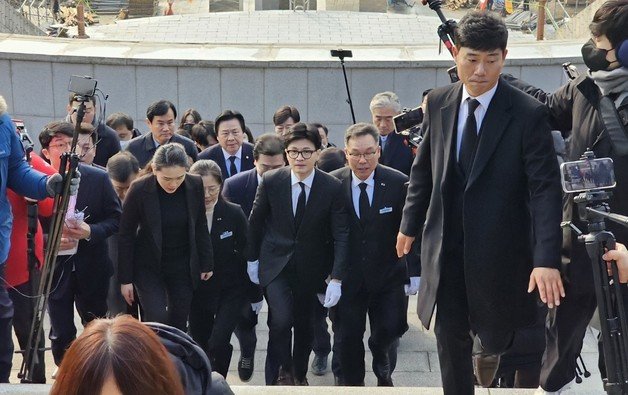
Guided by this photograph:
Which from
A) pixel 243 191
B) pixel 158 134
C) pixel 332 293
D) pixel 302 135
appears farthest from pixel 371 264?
pixel 158 134

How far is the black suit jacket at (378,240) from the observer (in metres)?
7.38

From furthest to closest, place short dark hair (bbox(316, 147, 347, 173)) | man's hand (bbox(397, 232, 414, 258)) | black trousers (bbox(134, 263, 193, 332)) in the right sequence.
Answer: short dark hair (bbox(316, 147, 347, 173)), black trousers (bbox(134, 263, 193, 332)), man's hand (bbox(397, 232, 414, 258))

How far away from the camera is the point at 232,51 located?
14430mm

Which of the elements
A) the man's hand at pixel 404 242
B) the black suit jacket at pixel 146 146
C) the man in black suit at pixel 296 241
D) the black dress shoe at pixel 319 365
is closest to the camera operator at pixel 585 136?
the man's hand at pixel 404 242

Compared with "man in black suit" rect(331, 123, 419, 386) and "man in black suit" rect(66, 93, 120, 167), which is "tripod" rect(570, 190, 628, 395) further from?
"man in black suit" rect(66, 93, 120, 167)

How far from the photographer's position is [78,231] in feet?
23.1

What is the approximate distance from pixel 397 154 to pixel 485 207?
418 centimetres

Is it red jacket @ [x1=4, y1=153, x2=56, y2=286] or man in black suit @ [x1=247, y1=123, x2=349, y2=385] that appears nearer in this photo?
red jacket @ [x1=4, y1=153, x2=56, y2=286]

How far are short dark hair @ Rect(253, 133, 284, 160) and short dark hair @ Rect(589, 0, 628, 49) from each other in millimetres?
3567

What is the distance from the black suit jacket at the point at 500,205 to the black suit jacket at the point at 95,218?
303 cm

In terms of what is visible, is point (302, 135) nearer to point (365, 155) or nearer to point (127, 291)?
point (365, 155)

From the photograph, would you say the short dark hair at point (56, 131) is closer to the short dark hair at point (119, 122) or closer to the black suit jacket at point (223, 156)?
the black suit jacket at point (223, 156)

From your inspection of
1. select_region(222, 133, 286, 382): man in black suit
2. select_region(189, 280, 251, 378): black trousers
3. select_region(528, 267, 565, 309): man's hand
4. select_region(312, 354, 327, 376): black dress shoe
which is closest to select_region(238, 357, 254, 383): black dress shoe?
select_region(222, 133, 286, 382): man in black suit

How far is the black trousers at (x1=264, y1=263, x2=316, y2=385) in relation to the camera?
740 cm
